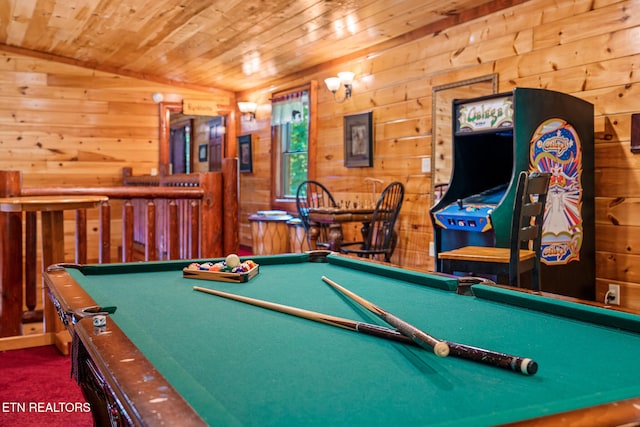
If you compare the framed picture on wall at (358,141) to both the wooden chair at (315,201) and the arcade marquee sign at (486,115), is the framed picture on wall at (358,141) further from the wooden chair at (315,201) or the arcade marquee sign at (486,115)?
Result: the arcade marquee sign at (486,115)

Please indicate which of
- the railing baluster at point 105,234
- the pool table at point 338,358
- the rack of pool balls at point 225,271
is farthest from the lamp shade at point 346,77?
the pool table at point 338,358

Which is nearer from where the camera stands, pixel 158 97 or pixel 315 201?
pixel 315 201

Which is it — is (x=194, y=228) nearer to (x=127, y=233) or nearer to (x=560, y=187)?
(x=127, y=233)

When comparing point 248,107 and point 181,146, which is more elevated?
point 248,107

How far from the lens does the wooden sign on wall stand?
8.69 meters

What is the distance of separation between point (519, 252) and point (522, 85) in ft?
6.02

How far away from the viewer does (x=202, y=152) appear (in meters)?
10.8

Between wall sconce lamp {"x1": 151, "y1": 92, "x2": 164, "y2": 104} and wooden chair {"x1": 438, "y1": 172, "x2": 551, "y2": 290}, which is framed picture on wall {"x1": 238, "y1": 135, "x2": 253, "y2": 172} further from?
wooden chair {"x1": 438, "y1": 172, "x2": 551, "y2": 290}

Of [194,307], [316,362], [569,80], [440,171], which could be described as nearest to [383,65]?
[440,171]

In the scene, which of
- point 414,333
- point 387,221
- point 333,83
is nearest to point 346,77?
point 333,83

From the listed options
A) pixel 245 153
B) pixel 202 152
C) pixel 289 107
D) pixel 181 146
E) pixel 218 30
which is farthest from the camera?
pixel 181 146

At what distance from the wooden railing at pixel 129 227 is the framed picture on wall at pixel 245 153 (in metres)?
4.18

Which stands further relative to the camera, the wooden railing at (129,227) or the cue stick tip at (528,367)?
the wooden railing at (129,227)

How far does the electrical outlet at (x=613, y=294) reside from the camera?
148 inches
